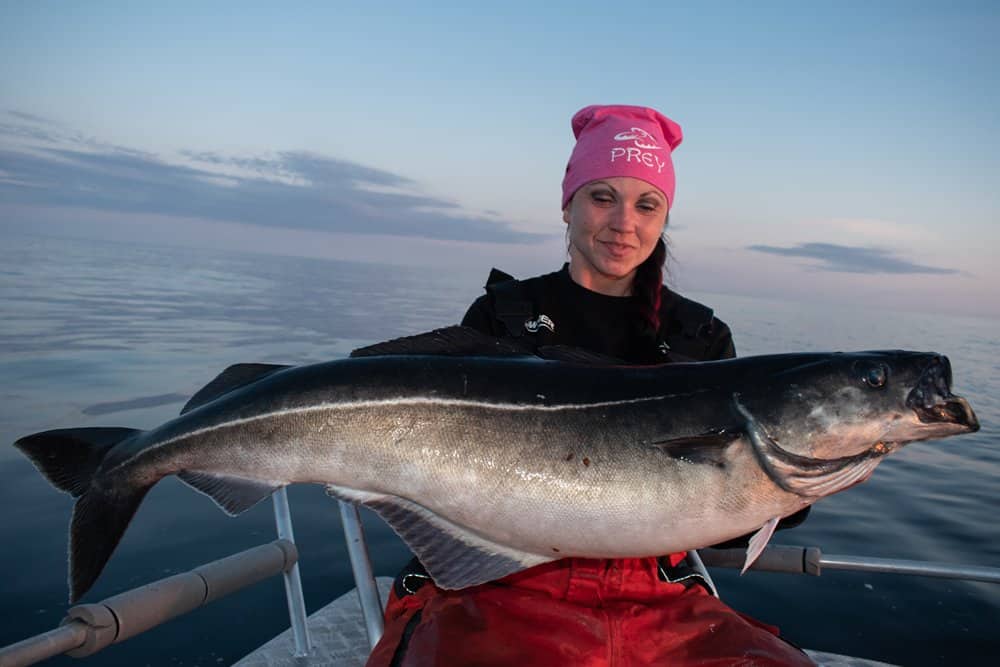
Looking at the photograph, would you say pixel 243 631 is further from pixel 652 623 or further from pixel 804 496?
pixel 804 496

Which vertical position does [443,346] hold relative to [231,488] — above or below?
above

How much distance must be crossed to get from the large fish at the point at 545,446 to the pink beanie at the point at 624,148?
1.63 m

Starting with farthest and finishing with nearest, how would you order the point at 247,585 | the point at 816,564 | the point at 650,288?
1. the point at 650,288
2. the point at 816,564
3. the point at 247,585

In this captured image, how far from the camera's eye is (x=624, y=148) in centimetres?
401

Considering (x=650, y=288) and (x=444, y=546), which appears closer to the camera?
(x=444, y=546)

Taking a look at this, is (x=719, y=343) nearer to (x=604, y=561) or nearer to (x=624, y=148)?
(x=624, y=148)

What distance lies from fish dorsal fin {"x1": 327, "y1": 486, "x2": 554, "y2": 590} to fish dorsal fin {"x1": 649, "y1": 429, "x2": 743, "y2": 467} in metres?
0.65

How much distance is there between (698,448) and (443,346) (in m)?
1.12

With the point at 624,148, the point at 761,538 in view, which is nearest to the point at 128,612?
the point at 761,538

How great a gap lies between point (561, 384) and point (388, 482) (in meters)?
0.78

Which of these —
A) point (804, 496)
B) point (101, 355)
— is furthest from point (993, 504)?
point (101, 355)

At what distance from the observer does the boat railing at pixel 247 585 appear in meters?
2.65

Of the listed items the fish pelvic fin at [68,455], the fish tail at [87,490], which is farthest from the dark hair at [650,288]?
the fish pelvic fin at [68,455]

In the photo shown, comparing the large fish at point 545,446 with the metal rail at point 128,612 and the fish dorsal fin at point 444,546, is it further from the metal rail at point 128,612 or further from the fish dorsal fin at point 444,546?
the metal rail at point 128,612
